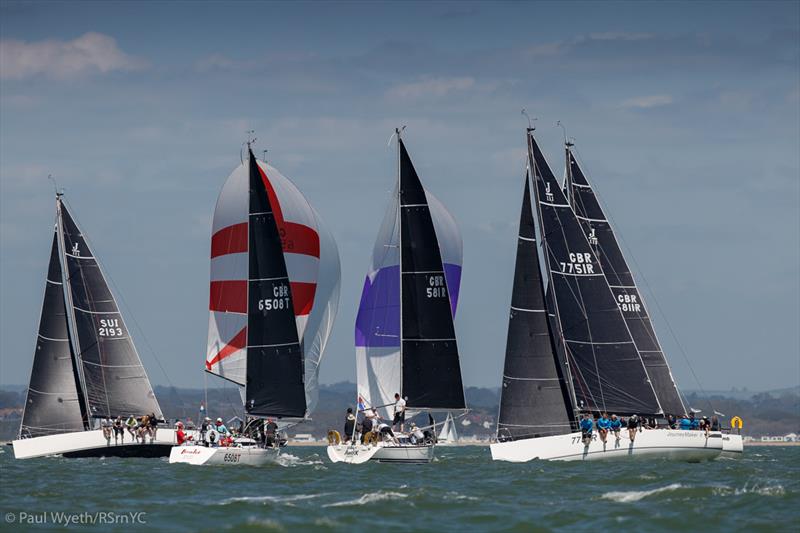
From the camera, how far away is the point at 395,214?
49.2 meters

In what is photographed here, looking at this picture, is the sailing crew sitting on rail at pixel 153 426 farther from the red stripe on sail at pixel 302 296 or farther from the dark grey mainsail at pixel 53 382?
the red stripe on sail at pixel 302 296

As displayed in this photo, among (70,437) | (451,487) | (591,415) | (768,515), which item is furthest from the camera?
(70,437)

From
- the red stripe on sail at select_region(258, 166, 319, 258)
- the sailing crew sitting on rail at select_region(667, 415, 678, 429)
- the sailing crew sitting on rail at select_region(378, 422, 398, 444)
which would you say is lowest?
the sailing crew sitting on rail at select_region(378, 422, 398, 444)

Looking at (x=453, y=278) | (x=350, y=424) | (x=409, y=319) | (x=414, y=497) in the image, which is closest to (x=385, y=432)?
(x=350, y=424)

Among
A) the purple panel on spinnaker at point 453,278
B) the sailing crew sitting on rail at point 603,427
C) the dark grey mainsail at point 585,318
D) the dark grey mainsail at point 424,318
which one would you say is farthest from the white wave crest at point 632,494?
the purple panel on spinnaker at point 453,278

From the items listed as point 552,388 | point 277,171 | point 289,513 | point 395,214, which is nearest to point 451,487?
point 289,513

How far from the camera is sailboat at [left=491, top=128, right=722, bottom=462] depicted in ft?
154

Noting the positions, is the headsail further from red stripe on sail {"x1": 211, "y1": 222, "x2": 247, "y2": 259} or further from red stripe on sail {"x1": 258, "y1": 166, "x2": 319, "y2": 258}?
red stripe on sail {"x1": 211, "y1": 222, "x2": 247, "y2": 259}

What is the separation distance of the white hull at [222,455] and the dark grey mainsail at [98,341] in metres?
11.1

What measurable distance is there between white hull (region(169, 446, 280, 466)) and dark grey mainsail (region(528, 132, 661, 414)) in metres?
10.4

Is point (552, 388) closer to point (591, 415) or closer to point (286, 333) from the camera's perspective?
point (591, 415)

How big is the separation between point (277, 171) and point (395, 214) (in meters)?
6.14

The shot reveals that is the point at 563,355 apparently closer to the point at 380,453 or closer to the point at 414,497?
the point at 380,453

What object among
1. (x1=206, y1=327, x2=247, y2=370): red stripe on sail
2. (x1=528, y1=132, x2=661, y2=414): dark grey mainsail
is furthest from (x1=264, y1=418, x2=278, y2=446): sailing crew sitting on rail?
(x1=528, y1=132, x2=661, y2=414): dark grey mainsail
